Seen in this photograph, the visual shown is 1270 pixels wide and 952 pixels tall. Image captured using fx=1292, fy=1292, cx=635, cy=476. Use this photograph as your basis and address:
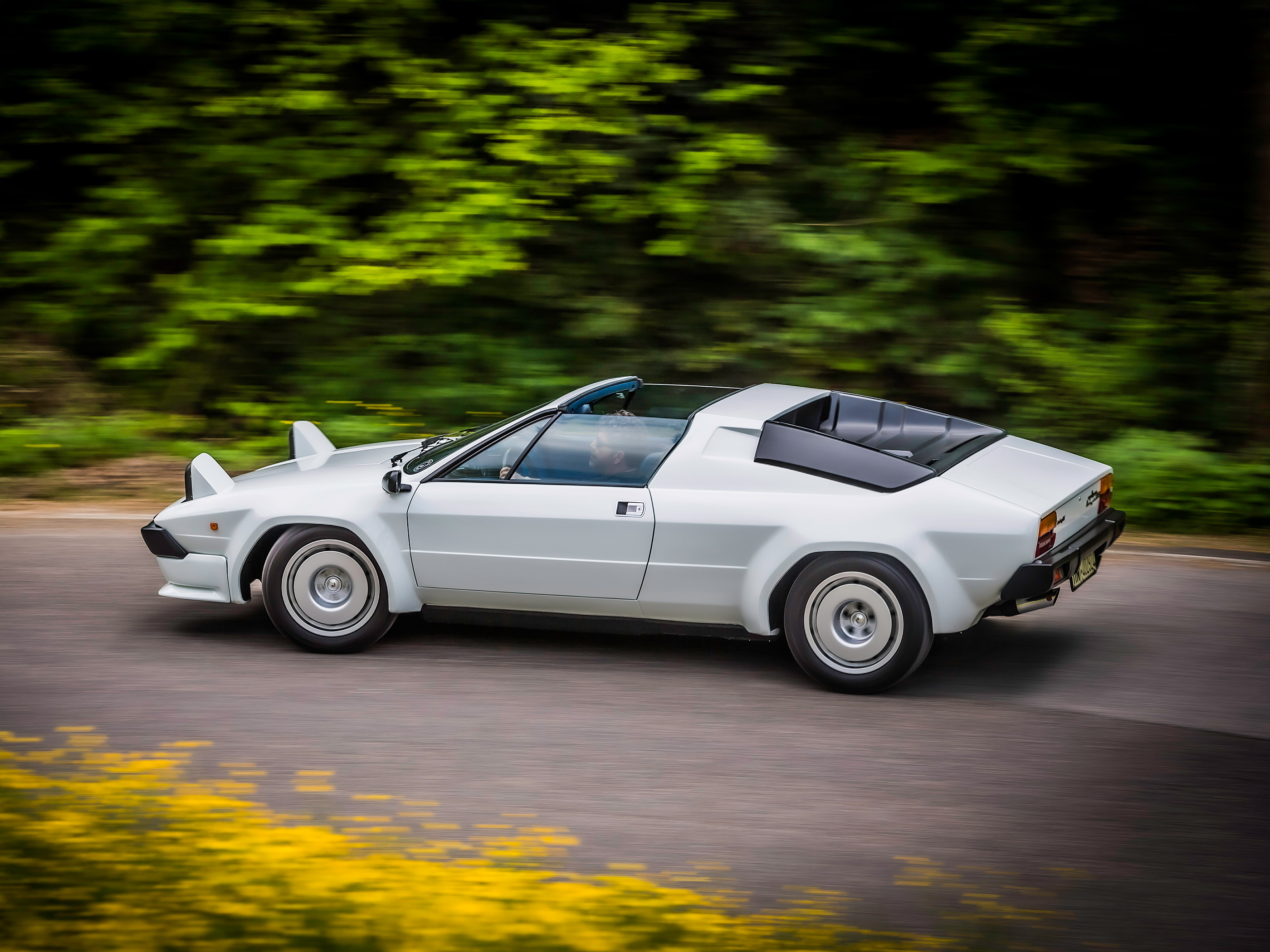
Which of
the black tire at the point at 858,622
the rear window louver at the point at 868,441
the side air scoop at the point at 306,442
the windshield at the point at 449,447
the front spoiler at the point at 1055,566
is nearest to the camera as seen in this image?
the front spoiler at the point at 1055,566

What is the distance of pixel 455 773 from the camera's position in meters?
4.87

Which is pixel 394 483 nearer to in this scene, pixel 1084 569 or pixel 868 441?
pixel 868 441

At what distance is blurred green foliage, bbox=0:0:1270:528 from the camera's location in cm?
1220

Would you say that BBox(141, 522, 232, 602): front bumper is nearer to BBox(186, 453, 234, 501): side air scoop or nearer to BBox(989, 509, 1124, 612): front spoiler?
BBox(186, 453, 234, 501): side air scoop

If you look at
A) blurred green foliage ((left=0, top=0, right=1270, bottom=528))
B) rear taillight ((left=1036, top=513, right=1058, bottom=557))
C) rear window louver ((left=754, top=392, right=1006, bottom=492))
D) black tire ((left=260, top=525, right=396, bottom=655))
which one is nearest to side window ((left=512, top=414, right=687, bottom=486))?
rear window louver ((left=754, top=392, right=1006, bottom=492))

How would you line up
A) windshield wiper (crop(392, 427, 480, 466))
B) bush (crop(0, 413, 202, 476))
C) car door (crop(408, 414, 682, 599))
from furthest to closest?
bush (crop(0, 413, 202, 476)) < windshield wiper (crop(392, 427, 480, 466)) < car door (crop(408, 414, 682, 599))

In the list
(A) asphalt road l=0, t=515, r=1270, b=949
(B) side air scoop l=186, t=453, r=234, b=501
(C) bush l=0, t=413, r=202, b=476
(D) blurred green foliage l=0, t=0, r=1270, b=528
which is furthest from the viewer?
(D) blurred green foliage l=0, t=0, r=1270, b=528

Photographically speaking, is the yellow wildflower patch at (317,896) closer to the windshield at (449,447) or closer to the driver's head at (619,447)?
the driver's head at (619,447)

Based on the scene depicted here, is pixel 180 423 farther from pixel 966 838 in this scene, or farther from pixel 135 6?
pixel 966 838

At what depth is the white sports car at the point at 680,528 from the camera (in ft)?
18.2

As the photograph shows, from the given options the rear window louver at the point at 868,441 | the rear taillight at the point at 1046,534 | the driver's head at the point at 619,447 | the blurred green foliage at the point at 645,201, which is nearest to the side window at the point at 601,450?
the driver's head at the point at 619,447

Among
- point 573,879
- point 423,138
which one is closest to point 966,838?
point 573,879

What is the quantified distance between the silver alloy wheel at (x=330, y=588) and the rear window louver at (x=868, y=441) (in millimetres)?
1994

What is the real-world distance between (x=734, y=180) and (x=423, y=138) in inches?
Result: 121
